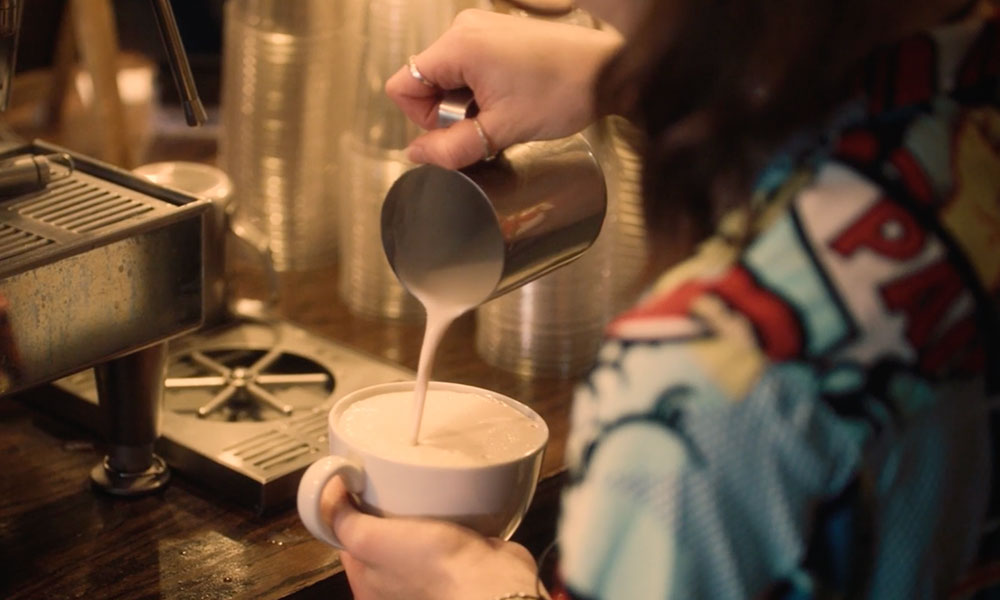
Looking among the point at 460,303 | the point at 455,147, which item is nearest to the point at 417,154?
the point at 455,147

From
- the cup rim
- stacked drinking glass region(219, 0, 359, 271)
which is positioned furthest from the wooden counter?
stacked drinking glass region(219, 0, 359, 271)

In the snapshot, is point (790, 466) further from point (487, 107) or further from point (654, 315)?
point (487, 107)

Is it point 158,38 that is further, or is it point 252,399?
point 158,38

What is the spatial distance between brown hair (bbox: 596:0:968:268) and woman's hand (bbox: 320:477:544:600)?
316 mm

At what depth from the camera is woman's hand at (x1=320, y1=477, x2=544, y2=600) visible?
93 cm

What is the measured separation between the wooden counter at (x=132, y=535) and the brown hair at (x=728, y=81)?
593 mm

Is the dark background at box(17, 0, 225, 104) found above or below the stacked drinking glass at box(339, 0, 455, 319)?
below

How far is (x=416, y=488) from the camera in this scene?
98cm

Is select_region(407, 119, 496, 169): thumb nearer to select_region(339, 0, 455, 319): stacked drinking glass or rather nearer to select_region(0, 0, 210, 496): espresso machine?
select_region(0, 0, 210, 496): espresso machine

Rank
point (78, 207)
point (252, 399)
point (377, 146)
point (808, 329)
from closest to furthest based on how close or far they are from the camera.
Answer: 1. point (808, 329)
2. point (78, 207)
3. point (252, 399)
4. point (377, 146)

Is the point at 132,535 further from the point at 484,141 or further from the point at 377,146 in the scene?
the point at 377,146

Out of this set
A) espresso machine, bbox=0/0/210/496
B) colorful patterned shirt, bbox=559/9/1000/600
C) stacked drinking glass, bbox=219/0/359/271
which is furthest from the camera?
stacked drinking glass, bbox=219/0/359/271

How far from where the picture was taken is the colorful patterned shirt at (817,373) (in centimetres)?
65

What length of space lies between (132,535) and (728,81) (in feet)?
2.57
